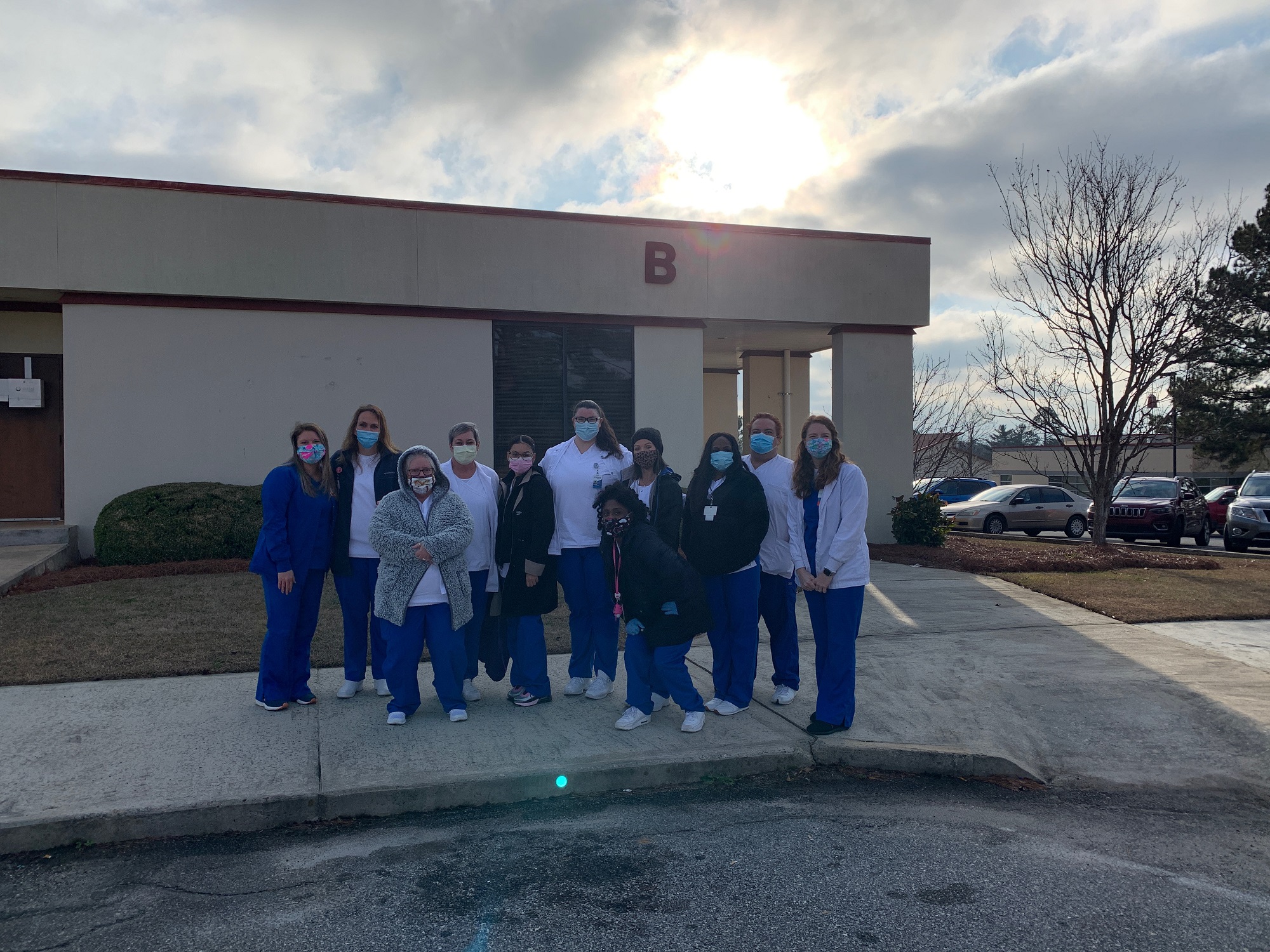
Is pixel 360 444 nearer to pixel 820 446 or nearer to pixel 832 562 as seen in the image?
pixel 820 446

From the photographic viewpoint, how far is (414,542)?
5.39 meters

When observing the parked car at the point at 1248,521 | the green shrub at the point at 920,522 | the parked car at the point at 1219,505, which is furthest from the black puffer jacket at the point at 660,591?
the parked car at the point at 1219,505

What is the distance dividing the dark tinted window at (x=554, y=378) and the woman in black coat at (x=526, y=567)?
24.9ft

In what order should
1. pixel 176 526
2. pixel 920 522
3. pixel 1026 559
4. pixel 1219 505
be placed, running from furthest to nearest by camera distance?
pixel 1219 505
pixel 920 522
pixel 1026 559
pixel 176 526

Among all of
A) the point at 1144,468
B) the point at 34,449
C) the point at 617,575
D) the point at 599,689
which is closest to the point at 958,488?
the point at 34,449

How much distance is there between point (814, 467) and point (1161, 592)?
23.6 ft

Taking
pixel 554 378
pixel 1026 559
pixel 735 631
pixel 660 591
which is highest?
pixel 554 378

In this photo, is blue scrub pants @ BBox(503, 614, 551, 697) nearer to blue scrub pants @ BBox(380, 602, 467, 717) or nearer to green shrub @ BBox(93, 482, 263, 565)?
blue scrub pants @ BBox(380, 602, 467, 717)

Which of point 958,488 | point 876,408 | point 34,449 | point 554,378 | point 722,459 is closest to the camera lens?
point 722,459

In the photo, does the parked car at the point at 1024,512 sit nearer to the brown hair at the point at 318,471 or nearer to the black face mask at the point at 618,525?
the black face mask at the point at 618,525

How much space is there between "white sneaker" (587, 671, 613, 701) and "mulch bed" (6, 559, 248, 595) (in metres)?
6.36

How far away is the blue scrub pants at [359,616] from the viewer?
5.86 m

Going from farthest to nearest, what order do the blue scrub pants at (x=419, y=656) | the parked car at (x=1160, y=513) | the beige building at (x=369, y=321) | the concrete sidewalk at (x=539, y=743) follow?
the parked car at (x=1160, y=513)
the beige building at (x=369, y=321)
the blue scrub pants at (x=419, y=656)
the concrete sidewalk at (x=539, y=743)

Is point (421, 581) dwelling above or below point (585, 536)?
below
